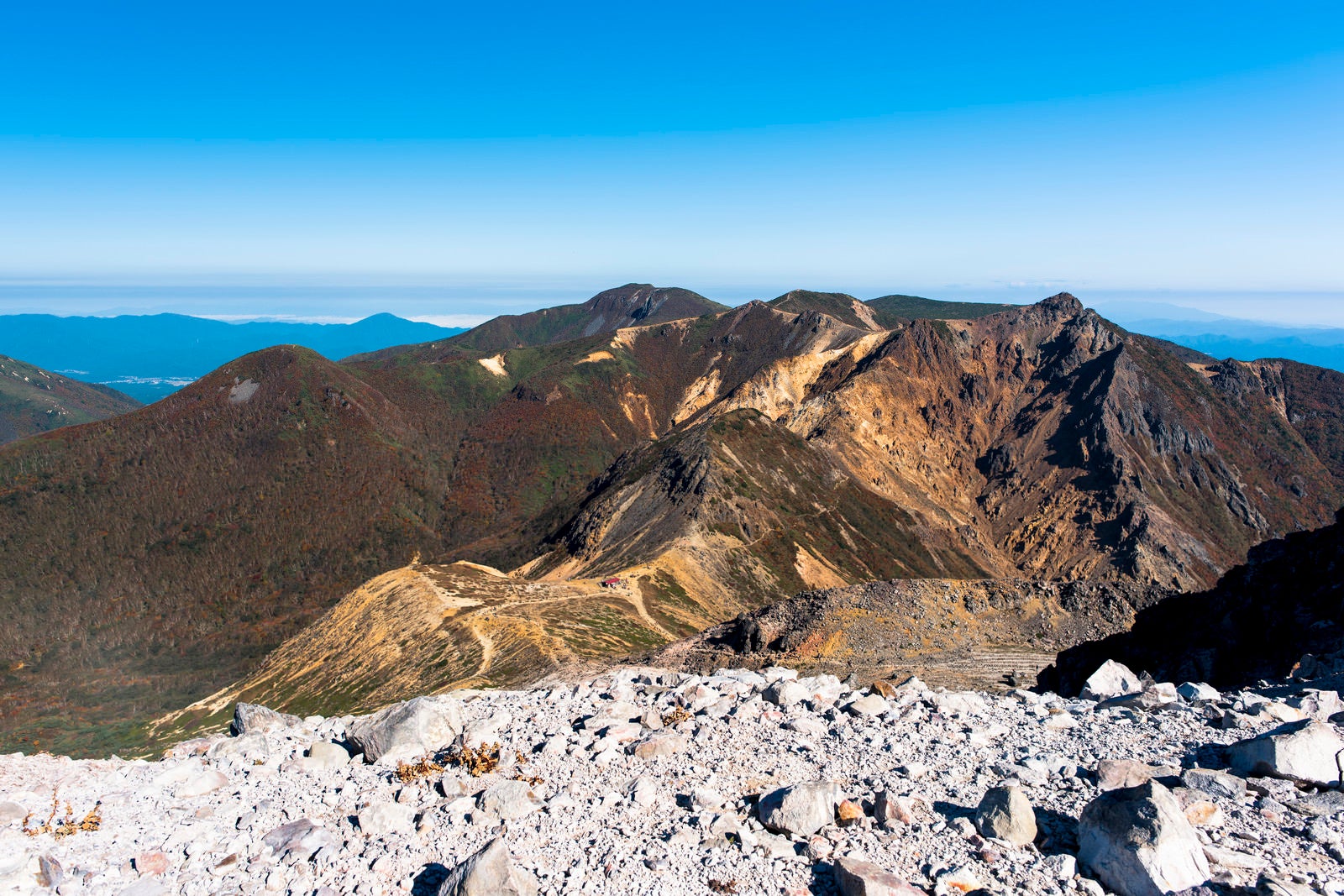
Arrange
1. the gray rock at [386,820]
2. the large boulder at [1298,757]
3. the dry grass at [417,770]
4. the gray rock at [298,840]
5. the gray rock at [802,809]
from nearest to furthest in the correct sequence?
the gray rock at [802,809] < the large boulder at [1298,757] < the gray rock at [298,840] < the gray rock at [386,820] < the dry grass at [417,770]

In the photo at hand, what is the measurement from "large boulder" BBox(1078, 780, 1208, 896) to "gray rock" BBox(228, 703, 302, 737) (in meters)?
16.0

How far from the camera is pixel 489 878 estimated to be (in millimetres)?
9656

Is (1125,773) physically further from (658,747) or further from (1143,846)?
(658,747)

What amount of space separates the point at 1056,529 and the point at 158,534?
6022 inches

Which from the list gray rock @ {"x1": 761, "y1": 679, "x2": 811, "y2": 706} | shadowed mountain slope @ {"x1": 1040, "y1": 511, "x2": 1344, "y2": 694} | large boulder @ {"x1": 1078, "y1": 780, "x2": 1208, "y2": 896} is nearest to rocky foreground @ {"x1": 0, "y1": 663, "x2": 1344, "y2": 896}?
large boulder @ {"x1": 1078, "y1": 780, "x2": 1208, "y2": 896}

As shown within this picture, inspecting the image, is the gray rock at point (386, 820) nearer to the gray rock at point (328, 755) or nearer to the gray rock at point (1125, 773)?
the gray rock at point (328, 755)

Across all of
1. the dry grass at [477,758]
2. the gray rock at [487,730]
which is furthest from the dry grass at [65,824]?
the gray rock at [487,730]

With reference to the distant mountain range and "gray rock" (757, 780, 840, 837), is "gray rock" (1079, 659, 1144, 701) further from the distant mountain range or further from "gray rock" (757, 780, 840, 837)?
the distant mountain range

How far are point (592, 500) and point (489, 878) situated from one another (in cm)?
9451

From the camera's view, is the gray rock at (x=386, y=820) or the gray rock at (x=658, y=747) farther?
the gray rock at (x=658, y=747)

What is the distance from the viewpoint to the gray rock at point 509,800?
11867 millimetres

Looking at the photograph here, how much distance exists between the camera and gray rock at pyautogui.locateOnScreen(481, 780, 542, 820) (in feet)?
38.9

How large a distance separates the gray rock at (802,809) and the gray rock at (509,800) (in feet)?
12.2

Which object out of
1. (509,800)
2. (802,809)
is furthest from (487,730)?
(802,809)
